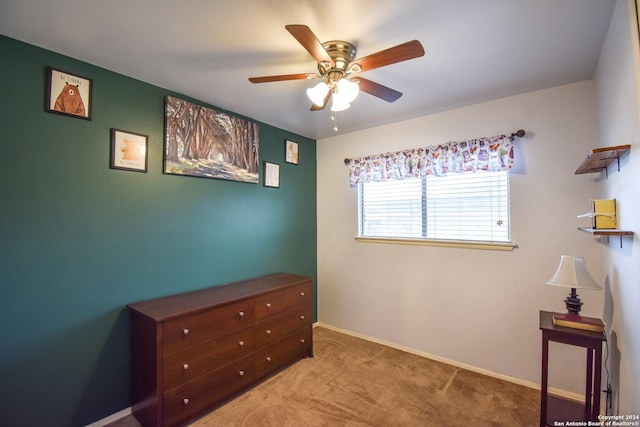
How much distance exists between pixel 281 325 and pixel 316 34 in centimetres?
222

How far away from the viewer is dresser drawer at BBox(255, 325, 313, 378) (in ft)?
7.73

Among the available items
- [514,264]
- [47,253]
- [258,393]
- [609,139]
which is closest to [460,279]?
[514,264]

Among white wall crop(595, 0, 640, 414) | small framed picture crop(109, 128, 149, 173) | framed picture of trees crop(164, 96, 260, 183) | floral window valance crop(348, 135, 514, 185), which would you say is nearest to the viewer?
white wall crop(595, 0, 640, 414)

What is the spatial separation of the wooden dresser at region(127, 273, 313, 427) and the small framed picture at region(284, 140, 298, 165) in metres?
1.46

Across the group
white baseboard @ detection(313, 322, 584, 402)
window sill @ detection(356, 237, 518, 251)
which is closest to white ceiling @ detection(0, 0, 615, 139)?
window sill @ detection(356, 237, 518, 251)

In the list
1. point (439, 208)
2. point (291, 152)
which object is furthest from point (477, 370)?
point (291, 152)

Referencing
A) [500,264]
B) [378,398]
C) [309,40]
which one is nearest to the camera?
[309,40]

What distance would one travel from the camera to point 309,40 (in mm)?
1324

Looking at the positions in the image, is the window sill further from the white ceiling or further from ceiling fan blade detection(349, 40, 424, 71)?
ceiling fan blade detection(349, 40, 424, 71)

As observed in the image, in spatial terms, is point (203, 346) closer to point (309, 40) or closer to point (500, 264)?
point (309, 40)

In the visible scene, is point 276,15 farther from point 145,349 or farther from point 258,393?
point 258,393

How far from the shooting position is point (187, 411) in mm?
1875

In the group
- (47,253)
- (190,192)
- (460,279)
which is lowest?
(460,279)

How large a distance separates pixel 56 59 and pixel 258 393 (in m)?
2.65
